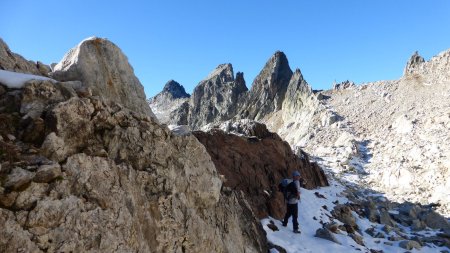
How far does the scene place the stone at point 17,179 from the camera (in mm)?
6559

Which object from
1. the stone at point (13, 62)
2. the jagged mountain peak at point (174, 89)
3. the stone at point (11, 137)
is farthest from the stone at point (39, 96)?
the jagged mountain peak at point (174, 89)

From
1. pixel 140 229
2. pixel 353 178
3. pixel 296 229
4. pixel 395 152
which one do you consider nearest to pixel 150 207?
pixel 140 229

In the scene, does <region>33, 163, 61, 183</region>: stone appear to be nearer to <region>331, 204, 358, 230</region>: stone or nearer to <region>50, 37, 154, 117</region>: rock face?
<region>50, 37, 154, 117</region>: rock face

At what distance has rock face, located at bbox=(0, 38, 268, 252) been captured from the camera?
6.66 m

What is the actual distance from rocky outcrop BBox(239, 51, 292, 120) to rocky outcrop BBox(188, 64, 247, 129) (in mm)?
4832

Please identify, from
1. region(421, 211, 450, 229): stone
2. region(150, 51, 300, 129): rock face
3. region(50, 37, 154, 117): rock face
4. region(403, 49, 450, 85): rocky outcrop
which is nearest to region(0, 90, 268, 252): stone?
region(50, 37, 154, 117): rock face

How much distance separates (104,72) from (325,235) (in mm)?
10613

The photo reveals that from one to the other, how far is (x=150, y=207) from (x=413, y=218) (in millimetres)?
19064

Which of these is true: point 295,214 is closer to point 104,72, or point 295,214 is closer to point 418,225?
point 104,72

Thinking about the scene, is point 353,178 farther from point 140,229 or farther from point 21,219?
point 21,219

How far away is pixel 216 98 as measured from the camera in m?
98.2

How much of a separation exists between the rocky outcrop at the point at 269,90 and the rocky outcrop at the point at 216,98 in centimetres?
483

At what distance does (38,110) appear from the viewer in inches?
323

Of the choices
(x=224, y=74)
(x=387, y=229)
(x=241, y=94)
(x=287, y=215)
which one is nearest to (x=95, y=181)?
(x=287, y=215)
